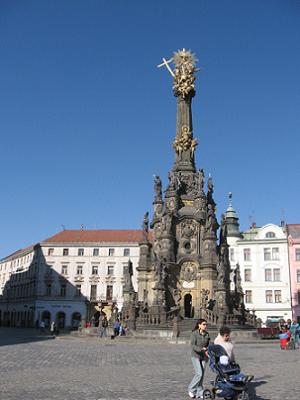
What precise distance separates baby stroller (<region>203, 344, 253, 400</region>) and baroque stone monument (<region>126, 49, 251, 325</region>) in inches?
814

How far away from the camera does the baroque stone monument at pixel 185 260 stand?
2973 centimetres

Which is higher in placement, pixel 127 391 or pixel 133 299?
pixel 133 299

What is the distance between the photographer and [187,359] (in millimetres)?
16578

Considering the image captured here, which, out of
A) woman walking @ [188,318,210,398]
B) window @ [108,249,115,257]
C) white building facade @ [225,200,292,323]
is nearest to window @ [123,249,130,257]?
window @ [108,249,115,257]

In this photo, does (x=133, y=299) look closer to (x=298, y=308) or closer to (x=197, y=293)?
(x=197, y=293)

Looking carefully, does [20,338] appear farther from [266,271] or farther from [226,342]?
[266,271]

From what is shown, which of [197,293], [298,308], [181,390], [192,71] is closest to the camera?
[181,390]

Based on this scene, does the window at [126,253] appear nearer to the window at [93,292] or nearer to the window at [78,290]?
the window at [93,292]

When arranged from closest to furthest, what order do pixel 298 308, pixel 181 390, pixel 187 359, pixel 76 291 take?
pixel 181 390 < pixel 187 359 < pixel 298 308 < pixel 76 291

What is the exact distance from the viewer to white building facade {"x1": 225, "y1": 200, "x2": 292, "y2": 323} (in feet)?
188

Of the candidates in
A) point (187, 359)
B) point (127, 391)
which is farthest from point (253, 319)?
point (127, 391)

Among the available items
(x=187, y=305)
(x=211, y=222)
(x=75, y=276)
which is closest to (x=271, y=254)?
(x=75, y=276)

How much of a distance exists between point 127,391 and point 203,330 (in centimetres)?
218

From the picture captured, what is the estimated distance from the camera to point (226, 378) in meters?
8.16
